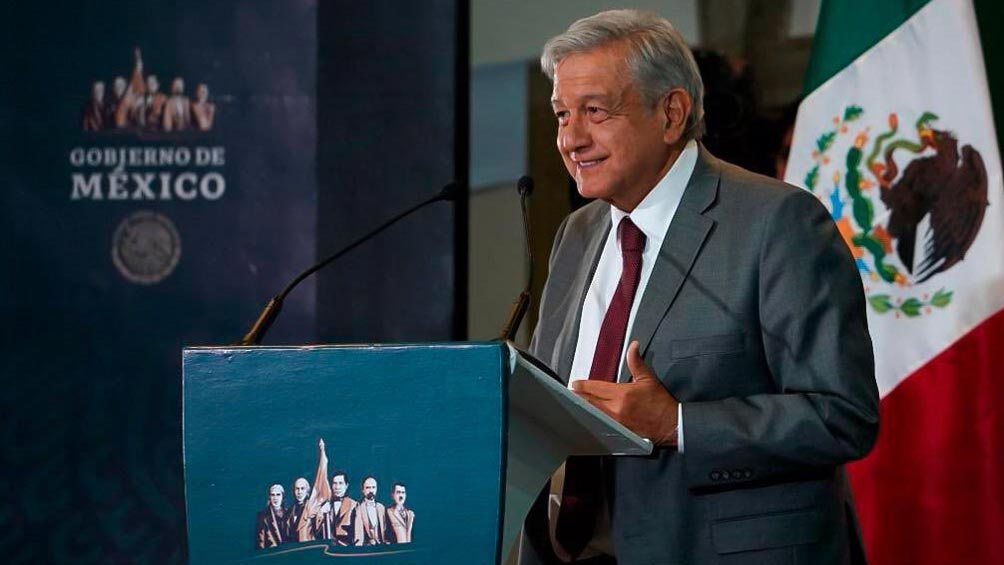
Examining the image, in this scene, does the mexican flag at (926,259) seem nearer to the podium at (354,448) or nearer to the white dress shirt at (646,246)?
the white dress shirt at (646,246)

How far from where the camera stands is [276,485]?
4.87 ft

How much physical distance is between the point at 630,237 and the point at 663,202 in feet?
0.26

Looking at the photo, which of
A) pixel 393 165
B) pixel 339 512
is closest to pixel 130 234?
pixel 393 165

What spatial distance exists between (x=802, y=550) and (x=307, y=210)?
6.51ft

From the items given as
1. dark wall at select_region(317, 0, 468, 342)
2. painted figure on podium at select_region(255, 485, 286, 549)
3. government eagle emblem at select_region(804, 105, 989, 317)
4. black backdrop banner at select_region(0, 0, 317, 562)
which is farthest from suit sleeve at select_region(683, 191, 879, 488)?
black backdrop banner at select_region(0, 0, 317, 562)

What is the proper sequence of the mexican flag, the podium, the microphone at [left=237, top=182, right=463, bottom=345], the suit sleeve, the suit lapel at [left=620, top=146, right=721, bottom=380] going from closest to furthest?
the podium < the microphone at [left=237, top=182, right=463, bottom=345] < the suit sleeve < the suit lapel at [left=620, top=146, right=721, bottom=380] < the mexican flag

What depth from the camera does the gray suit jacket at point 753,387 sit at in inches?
69.9

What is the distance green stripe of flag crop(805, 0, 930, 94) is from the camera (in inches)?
124

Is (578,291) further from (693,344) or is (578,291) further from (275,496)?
(275,496)

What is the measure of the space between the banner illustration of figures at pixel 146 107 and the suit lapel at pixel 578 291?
157 centimetres

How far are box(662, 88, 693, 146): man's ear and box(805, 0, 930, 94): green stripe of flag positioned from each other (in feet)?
4.28

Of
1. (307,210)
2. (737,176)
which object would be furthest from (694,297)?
(307,210)

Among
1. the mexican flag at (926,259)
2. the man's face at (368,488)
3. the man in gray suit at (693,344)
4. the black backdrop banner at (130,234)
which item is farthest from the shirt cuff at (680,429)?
the black backdrop banner at (130,234)

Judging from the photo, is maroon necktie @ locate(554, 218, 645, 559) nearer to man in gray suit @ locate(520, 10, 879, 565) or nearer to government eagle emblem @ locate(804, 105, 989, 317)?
man in gray suit @ locate(520, 10, 879, 565)
